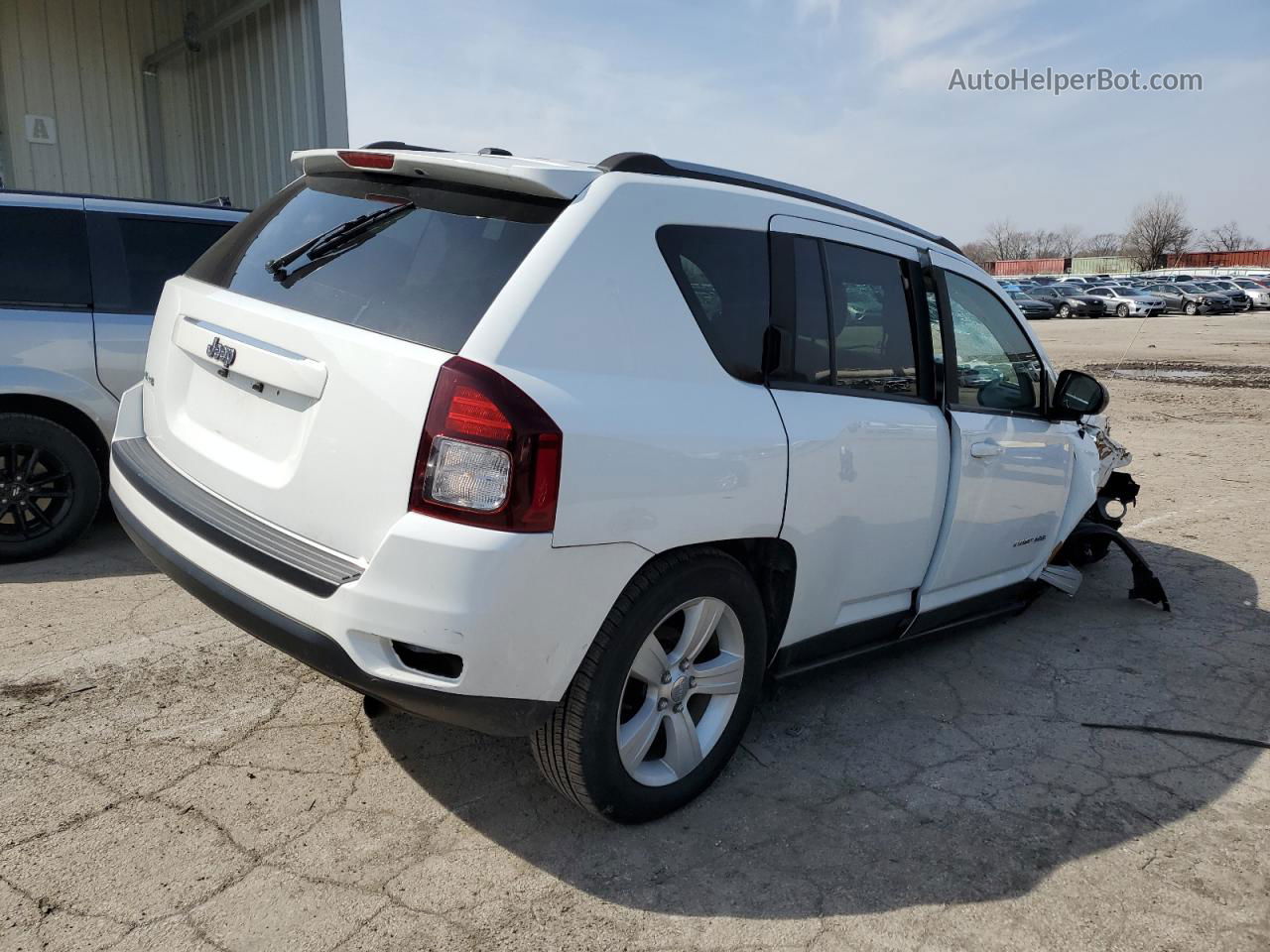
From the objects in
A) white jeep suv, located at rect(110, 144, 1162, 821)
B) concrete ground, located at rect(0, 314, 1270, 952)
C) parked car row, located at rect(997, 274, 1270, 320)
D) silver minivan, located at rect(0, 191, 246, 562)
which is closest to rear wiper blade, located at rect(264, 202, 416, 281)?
white jeep suv, located at rect(110, 144, 1162, 821)

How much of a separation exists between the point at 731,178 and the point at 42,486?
378 centimetres

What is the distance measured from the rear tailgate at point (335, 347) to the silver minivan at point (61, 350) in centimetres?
214

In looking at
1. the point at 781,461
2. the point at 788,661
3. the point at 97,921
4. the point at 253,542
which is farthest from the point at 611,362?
the point at 97,921

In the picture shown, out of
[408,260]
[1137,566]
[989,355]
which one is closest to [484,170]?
[408,260]

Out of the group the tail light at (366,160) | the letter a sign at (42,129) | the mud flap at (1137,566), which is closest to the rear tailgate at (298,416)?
the tail light at (366,160)

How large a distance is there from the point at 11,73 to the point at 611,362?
10766 mm

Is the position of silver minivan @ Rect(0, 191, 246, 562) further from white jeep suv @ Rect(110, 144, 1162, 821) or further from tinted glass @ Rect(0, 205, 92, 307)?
white jeep suv @ Rect(110, 144, 1162, 821)

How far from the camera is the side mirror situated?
13.9 ft

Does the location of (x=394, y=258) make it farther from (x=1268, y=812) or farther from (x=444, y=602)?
(x=1268, y=812)

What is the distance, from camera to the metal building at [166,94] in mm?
9594

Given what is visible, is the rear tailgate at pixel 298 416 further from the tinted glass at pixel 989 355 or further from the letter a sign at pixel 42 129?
the letter a sign at pixel 42 129

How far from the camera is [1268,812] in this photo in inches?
122

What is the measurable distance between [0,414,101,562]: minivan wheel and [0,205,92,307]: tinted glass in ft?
2.03

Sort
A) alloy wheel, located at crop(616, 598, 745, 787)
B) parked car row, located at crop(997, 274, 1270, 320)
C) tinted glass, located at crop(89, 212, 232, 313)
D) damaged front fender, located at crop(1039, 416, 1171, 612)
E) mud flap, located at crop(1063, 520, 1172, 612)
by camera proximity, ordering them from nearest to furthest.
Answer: alloy wheel, located at crop(616, 598, 745, 787), damaged front fender, located at crop(1039, 416, 1171, 612), mud flap, located at crop(1063, 520, 1172, 612), tinted glass, located at crop(89, 212, 232, 313), parked car row, located at crop(997, 274, 1270, 320)
